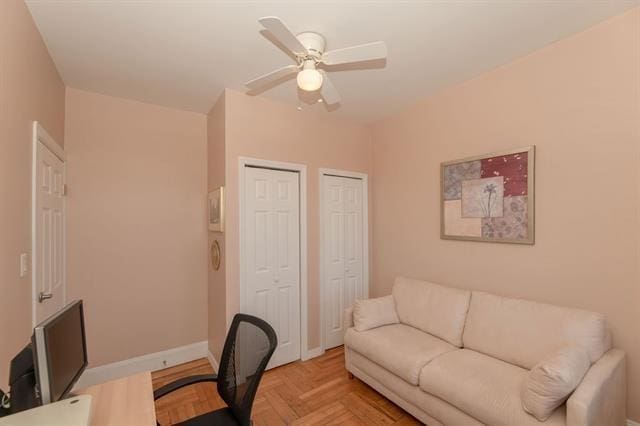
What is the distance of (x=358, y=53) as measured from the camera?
1720 millimetres

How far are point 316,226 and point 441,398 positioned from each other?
1.92 meters

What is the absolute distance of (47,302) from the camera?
210 cm

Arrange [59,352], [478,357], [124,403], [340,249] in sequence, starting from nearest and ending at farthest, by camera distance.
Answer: [59,352] → [124,403] → [478,357] → [340,249]

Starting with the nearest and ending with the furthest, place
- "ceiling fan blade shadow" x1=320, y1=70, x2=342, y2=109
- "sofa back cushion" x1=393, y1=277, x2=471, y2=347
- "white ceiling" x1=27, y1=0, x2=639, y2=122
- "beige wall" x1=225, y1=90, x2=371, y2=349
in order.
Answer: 1. "white ceiling" x1=27, y1=0, x2=639, y2=122
2. "ceiling fan blade shadow" x1=320, y1=70, x2=342, y2=109
3. "sofa back cushion" x1=393, y1=277, x2=471, y2=347
4. "beige wall" x1=225, y1=90, x2=371, y2=349

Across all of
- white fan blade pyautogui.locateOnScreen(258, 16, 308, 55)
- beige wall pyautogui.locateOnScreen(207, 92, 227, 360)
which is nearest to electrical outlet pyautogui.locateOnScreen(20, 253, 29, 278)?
beige wall pyautogui.locateOnScreen(207, 92, 227, 360)

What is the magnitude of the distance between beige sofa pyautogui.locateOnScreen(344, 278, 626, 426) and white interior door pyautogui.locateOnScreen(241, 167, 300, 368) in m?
0.70

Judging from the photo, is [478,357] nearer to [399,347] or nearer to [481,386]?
[481,386]

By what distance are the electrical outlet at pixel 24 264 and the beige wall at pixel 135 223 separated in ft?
3.60

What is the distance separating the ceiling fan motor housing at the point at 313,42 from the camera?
190 centimetres

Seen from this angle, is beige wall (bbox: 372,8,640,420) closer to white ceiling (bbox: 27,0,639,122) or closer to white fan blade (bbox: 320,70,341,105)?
white ceiling (bbox: 27,0,639,122)

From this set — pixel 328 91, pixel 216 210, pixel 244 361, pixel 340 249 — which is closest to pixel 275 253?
pixel 216 210

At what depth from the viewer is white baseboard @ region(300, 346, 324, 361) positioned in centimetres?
313

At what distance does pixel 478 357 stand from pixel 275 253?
6.37ft

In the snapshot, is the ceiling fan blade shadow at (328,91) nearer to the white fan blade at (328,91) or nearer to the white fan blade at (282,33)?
→ the white fan blade at (328,91)
